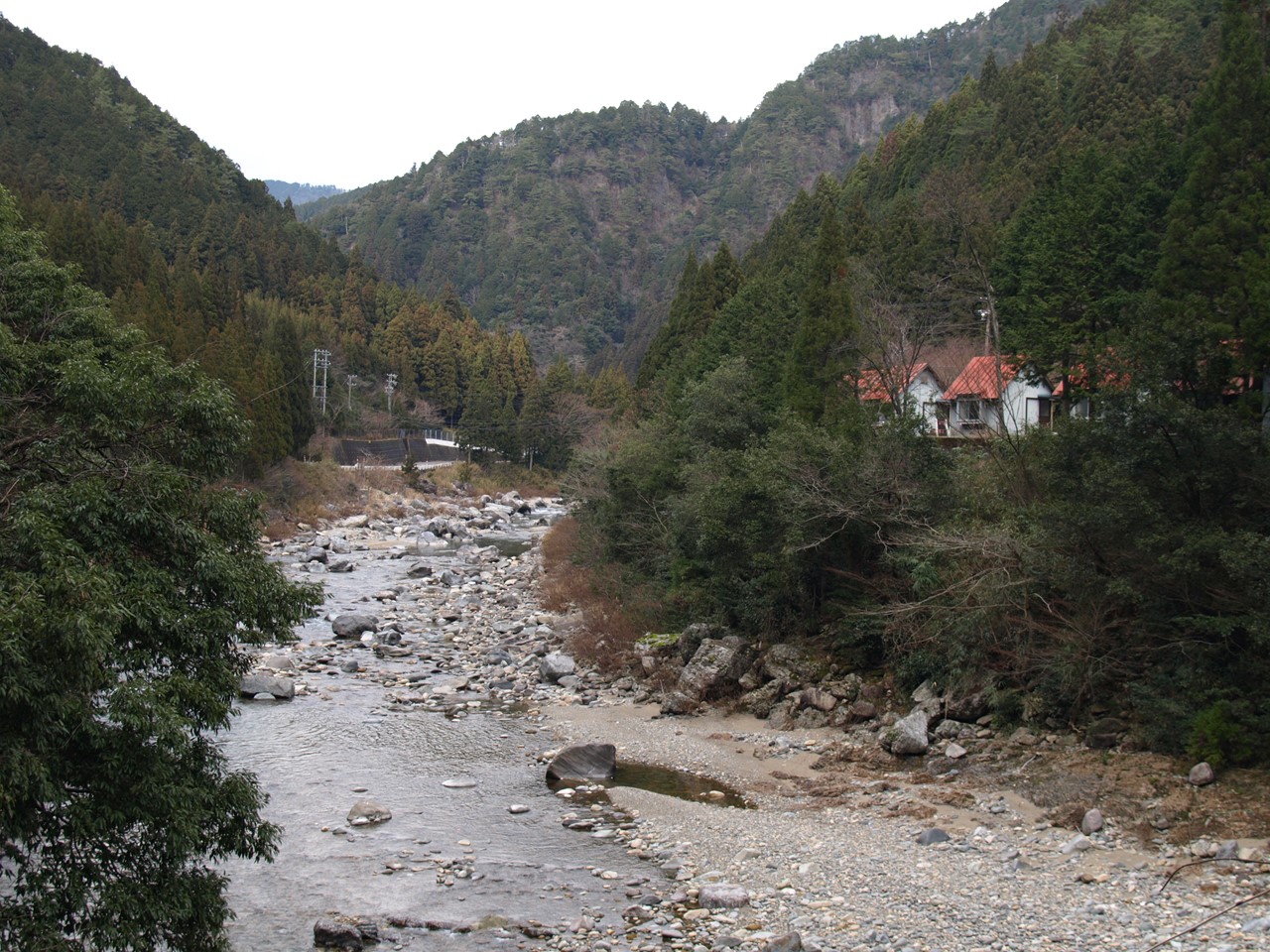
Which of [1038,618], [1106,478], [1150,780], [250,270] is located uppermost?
[250,270]

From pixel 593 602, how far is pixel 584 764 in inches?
507

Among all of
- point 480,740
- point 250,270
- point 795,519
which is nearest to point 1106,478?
point 795,519

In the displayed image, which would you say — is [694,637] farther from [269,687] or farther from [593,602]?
[269,687]

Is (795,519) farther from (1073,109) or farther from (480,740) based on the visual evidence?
(1073,109)

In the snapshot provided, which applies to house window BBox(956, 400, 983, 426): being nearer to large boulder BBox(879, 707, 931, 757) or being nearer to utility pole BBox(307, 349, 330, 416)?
large boulder BBox(879, 707, 931, 757)

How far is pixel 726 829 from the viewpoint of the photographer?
13.5 meters

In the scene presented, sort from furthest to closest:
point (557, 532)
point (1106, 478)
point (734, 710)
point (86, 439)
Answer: point (557, 532) → point (734, 710) → point (1106, 478) → point (86, 439)

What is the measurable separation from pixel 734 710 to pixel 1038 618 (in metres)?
5.76

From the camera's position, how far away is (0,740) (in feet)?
23.2

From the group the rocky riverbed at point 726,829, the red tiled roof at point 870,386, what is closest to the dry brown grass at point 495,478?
the red tiled roof at point 870,386

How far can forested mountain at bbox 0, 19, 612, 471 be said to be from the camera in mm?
61281

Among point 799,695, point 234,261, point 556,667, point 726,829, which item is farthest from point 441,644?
point 234,261

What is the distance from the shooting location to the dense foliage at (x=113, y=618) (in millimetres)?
7363

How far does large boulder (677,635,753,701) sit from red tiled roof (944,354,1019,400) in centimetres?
1086
